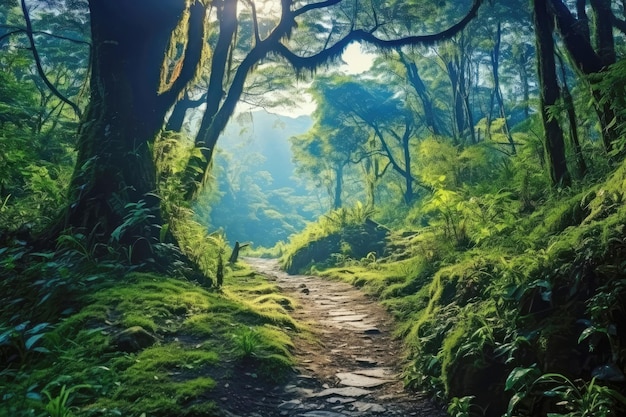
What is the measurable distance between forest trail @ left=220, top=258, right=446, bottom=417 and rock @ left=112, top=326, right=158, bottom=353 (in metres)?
1.11

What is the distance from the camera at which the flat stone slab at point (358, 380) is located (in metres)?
4.31

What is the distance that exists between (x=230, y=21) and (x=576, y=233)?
909 cm

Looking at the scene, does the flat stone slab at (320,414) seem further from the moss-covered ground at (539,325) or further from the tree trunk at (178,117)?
Answer: the tree trunk at (178,117)

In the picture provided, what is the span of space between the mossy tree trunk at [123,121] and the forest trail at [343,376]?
2980mm

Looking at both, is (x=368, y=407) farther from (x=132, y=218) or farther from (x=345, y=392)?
(x=132, y=218)

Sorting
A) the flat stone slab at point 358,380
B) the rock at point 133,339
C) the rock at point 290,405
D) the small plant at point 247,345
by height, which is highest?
the rock at point 133,339

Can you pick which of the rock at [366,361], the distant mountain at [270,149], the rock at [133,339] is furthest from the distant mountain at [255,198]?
the rock at [133,339]

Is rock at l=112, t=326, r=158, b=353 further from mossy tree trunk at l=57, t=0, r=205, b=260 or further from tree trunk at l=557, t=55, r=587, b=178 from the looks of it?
tree trunk at l=557, t=55, r=587, b=178

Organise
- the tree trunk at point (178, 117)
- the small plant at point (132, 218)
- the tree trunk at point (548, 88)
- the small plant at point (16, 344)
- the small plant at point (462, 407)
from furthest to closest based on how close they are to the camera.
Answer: the tree trunk at point (178, 117)
the tree trunk at point (548, 88)
the small plant at point (132, 218)
the small plant at point (16, 344)
the small plant at point (462, 407)

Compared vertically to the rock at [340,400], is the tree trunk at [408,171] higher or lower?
higher

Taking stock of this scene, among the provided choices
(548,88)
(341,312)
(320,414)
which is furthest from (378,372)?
(548,88)

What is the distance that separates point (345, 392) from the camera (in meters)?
4.09

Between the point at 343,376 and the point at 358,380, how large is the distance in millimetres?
170

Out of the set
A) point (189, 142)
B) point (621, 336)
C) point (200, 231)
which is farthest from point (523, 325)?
point (189, 142)
